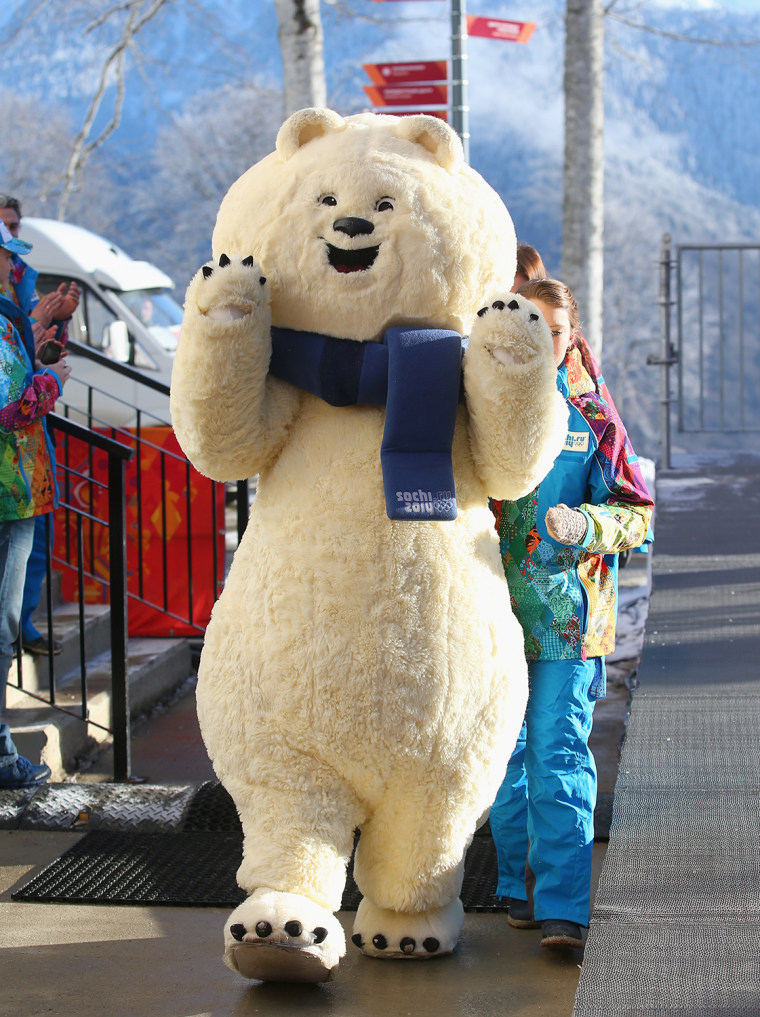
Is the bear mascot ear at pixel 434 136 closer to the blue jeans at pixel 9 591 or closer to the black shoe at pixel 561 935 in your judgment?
the black shoe at pixel 561 935

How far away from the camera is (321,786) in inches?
109

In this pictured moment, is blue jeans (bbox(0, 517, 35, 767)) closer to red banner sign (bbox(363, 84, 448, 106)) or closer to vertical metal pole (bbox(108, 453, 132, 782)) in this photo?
vertical metal pole (bbox(108, 453, 132, 782))

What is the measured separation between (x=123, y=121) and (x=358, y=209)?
70672 millimetres

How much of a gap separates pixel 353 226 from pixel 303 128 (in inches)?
14.2

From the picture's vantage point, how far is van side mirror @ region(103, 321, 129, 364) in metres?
10.7

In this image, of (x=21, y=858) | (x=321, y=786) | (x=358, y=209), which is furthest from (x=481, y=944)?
(x=358, y=209)

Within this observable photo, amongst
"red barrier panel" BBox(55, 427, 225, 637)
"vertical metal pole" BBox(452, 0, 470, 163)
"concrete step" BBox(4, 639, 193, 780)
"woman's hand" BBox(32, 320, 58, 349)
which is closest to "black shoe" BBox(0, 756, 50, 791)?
"concrete step" BBox(4, 639, 193, 780)

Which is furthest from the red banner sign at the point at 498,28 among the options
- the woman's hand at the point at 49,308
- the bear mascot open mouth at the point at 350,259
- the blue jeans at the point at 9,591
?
the bear mascot open mouth at the point at 350,259

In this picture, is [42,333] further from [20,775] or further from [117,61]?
A: [117,61]

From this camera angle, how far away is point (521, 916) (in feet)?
11.0

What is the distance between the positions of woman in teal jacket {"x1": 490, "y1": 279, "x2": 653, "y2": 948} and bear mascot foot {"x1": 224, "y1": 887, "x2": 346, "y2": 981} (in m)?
→ 0.75

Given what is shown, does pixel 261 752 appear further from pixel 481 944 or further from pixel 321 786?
pixel 481 944

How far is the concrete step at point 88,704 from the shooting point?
15.6ft

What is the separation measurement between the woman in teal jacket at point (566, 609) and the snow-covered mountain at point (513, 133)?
34148 millimetres
